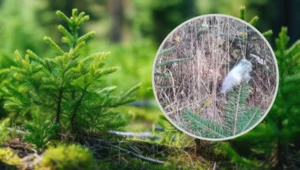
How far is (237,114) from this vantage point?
2771 mm

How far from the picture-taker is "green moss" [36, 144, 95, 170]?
2402 millimetres

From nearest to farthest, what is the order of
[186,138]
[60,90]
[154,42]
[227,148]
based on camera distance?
[227,148]
[60,90]
[186,138]
[154,42]

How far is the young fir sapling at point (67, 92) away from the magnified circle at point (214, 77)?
26cm

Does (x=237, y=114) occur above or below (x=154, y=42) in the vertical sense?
below

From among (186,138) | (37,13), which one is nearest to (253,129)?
(186,138)

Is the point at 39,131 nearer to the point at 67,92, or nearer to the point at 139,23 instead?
the point at 67,92

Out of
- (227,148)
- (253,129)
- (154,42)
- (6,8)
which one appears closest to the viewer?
(227,148)

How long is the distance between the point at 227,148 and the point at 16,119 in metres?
1.90

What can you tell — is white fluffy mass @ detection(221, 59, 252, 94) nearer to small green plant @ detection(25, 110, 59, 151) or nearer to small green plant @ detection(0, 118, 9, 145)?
small green plant @ detection(25, 110, 59, 151)

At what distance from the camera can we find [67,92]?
2941 mm

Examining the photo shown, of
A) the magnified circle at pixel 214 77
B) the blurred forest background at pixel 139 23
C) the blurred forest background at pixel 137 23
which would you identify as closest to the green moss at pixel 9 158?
the magnified circle at pixel 214 77

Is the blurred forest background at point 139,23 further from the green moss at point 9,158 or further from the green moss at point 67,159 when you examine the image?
the green moss at point 67,159

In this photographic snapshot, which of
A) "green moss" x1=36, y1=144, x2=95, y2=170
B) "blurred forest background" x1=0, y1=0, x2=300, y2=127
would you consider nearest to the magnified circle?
"green moss" x1=36, y1=144, x2=95, y2=170

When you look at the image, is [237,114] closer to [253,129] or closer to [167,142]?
[253,129]
